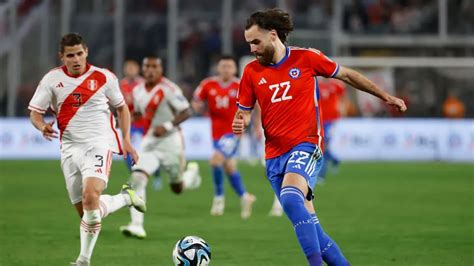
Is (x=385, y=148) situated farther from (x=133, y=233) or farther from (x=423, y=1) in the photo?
(x=133, y=233)

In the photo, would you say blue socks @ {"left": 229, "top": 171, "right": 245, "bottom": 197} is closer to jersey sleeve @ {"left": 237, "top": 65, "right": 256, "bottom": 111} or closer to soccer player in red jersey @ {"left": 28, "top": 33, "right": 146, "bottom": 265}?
soccer player in red jersey @ {"left": 28, "top": 33, "right": 146, "bottom": 265}

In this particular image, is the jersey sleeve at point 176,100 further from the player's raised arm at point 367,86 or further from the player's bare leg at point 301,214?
the player's bare leg at point 301,214

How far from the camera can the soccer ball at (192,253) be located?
8.29 m

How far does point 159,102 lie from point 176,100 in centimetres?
26

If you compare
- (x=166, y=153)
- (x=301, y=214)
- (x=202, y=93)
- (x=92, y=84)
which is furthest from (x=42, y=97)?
(x=202, y=93)

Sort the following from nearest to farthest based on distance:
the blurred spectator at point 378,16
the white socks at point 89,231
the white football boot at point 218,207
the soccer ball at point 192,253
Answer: the soccer ball at point 192,253, the white socks at point 89,231, the white football boot at point 218,207, the blurred spectator at point 378,16

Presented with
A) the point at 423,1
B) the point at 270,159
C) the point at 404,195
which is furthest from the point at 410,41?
the point at 270,159

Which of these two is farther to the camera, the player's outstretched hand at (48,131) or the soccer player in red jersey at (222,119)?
the soccer player in red jersey at (222,119)

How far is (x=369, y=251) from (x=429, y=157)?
19050 mm

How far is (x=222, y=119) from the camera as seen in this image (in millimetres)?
15641

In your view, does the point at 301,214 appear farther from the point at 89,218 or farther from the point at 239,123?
the point at 89,218

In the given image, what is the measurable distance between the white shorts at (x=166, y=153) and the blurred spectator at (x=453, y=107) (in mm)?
17660

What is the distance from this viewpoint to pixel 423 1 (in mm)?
34062

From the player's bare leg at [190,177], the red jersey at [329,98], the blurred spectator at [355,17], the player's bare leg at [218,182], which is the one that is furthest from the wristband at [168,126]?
the blurred spectator at [355,17]
